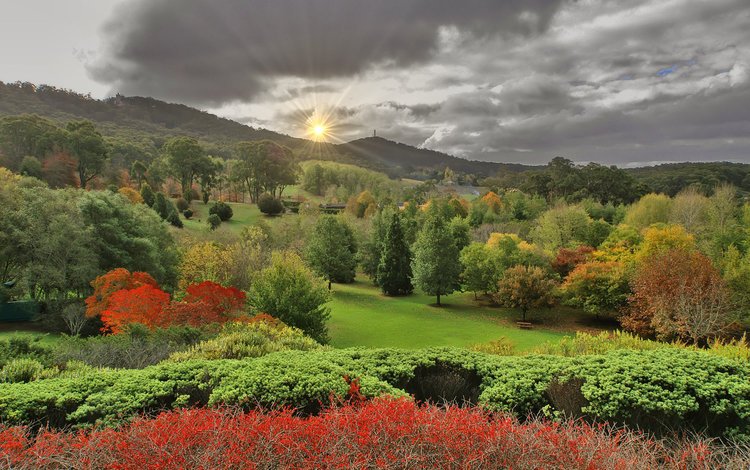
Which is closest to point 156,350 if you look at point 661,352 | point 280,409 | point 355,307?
point 280,409

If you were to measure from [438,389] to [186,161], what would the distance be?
6749cm

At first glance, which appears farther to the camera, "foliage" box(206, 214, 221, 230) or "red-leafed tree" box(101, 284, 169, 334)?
"foliage" box(206, 214, 221, 230)

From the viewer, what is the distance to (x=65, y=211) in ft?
80.6

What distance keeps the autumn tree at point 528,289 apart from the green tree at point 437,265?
17.1 feet

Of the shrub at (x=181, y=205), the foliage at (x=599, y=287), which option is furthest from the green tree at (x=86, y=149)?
the foliage at (x=599, y=287)

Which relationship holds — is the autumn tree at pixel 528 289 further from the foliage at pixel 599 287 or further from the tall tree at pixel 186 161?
the tall tree at pixel 186 161

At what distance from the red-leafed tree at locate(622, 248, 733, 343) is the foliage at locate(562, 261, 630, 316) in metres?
2.84

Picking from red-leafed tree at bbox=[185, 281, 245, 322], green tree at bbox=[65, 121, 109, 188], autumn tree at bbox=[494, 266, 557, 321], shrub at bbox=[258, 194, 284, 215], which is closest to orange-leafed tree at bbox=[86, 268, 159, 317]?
red-leafed tree at bbox=[185, 281, 245, 322]

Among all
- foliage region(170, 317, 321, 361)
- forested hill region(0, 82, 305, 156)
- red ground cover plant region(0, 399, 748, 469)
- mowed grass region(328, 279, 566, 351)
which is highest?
forested hill region(0, 82, 305, 156)

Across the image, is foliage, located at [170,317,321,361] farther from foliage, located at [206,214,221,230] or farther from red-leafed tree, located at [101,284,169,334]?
foliage, located at [206,214,221,230]

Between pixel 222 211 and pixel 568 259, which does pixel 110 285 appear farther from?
pixel 222 211

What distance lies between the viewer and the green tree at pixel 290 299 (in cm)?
2058

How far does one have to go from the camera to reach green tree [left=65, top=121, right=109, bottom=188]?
5556cm

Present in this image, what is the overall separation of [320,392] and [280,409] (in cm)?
72
